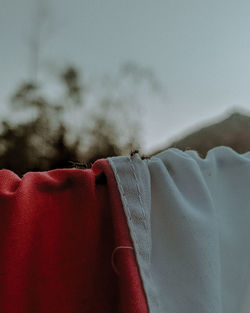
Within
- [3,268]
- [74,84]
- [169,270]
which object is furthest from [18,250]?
[74,84]

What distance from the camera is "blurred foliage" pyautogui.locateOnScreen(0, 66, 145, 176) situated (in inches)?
76.2

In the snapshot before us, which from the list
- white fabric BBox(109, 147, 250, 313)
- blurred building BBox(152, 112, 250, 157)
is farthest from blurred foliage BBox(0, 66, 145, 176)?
white fabric BBox(109, 147, 250, 313)

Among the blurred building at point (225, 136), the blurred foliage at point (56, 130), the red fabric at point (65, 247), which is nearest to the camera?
the red fabric at point (65, 247)

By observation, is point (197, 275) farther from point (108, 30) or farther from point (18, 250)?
point (108, 30)

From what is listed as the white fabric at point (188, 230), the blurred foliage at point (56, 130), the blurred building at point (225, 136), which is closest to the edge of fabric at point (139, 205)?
the white fabric at point (188, 230)

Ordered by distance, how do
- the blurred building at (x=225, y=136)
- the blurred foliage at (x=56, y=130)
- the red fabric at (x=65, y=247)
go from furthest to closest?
the blurred foliage at (x=56, y=130)
the blurred building at (x=225, y=136)
the red fabric at (x=65, y=247)

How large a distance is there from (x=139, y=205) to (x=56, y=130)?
201 cm

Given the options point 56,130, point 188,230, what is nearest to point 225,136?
point 188,230

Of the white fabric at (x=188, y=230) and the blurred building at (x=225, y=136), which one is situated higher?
the blurred building at (x=225, y=136)

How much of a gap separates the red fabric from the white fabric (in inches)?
0.9

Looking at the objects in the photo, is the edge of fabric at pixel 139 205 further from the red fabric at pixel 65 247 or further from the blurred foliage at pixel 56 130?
the blurred foliage at pixel 56 130

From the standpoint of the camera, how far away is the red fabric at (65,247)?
37 centimetres

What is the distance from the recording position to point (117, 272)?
1.27ft

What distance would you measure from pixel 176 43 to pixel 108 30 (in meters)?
0.49
